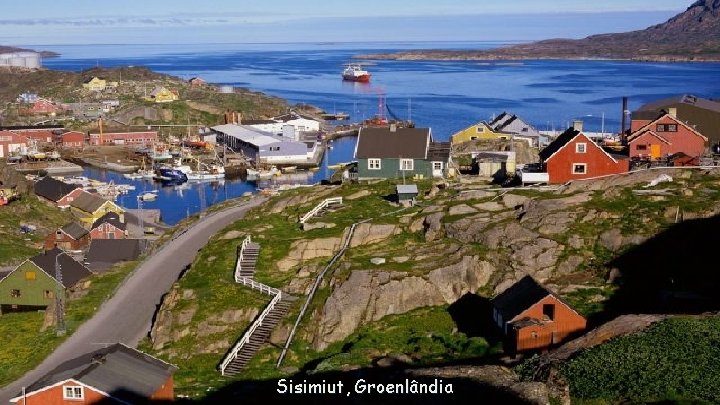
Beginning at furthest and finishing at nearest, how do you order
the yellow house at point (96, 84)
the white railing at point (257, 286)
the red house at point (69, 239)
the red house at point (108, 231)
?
1. the yellow house at point (96, 84)
2. the red house at point (108, 231)
3. the red house at point (69, 239)
4. the white railing at point (257, 286)

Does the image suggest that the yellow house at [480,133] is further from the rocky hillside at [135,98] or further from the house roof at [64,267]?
the rocky hillside at [135,98]

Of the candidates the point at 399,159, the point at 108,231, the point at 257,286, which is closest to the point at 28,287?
the point at 108,231

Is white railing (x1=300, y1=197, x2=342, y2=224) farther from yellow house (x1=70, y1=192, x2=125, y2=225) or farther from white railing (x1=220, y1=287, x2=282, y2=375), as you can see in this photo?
yellow house (x1=70, y1=192, x2=125, y2=225)

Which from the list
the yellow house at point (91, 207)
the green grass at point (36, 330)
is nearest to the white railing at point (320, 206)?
the green grass at point (36, 330)

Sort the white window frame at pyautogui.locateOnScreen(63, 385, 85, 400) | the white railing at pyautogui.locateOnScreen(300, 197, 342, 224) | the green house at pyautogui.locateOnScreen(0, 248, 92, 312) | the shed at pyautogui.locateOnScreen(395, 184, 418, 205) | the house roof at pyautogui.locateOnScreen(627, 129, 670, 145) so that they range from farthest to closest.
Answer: the house roof at pyautogui.locateOnScreen(627, 129, 670, 145) < the green house at pyautogui.locateOnScreen(0, 248, 92, 312) < the shed at pyautogui.locateOnScreen(395, 184, 418, 205) < the white railing at pyautogui.locateOnScreen(300, 197, 342, 224) < the white window frame at pyautogui.locateOnScreen(63, 385, 85, 400)

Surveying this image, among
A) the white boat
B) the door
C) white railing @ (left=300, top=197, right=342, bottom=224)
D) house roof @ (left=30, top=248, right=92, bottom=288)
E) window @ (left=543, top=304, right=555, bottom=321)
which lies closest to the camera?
window @ (left=543, top=304, right=555, bottom=321)

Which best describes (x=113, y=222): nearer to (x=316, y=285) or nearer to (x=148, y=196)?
(x=148, y=196)

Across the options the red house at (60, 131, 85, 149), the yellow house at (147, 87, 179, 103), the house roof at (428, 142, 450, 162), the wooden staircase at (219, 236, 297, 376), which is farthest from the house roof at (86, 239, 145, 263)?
the yellow house at (147, 87, 179, 103)
